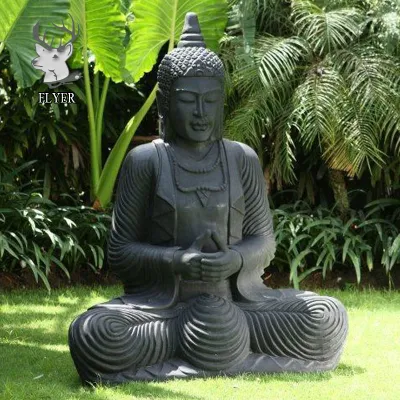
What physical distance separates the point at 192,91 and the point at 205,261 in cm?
111

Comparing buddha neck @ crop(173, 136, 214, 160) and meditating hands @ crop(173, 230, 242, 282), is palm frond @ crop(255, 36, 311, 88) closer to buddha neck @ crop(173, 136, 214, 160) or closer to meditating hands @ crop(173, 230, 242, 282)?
buddha neck @ crop(173, 136, 214, 160)

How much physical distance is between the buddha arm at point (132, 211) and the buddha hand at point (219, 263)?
437 millimetres

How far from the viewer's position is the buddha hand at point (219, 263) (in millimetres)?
6250

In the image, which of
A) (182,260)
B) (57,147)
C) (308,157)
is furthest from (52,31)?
(182,260)

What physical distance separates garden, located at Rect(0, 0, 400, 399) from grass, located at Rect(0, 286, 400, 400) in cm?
13

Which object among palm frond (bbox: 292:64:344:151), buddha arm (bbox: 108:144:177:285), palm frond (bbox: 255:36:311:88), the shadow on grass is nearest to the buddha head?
buddha arm (bbox: 108:144:177:285)

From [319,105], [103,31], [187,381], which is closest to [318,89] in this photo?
[319,105]

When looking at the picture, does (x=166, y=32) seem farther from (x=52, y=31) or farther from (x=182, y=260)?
(x=182, y=260)

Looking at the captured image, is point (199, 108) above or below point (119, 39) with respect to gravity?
above

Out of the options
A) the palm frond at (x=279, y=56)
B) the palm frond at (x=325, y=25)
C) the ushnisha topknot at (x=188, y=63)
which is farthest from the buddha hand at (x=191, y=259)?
the palm frond at (x=325, y=25)

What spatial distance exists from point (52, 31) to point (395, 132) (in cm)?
359

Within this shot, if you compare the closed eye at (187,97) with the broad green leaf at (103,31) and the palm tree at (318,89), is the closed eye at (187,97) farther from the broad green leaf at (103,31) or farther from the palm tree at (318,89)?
the broad green leaf at (103,31)

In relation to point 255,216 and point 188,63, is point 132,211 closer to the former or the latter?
point 255,216

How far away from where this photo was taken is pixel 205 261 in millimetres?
6242
